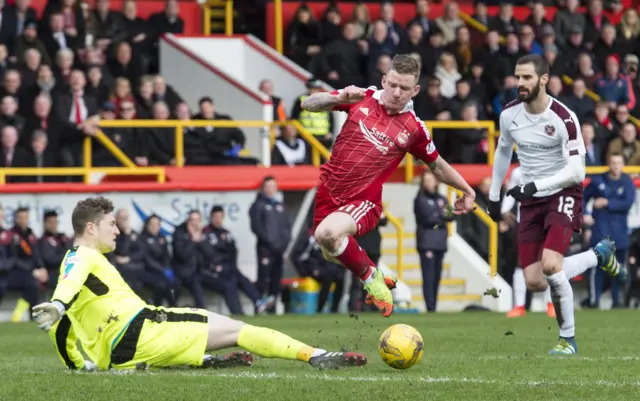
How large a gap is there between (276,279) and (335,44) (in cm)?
508

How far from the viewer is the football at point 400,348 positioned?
9.58 metres

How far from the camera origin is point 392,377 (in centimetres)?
912

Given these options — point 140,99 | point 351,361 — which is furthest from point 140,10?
point 351,361

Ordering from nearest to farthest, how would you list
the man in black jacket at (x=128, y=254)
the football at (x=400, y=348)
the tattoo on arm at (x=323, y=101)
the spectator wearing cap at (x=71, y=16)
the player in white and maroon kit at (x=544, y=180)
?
the football at (x=400, y=348) < the tattoo on arm at (x=323, y=101) < the player in white and maroon kit at (x=544, y=180) < the man in black jacket at (x=128, y=254) < the spectator wearing cap at (x=71, y=16)

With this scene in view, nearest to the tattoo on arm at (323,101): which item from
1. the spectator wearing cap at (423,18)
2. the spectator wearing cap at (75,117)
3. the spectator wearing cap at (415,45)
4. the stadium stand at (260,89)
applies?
the stadium stand at (260,89)

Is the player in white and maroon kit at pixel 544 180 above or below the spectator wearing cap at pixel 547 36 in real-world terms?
below

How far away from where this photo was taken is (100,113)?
64.3 ft

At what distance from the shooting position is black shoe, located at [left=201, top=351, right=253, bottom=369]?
967 centimetres

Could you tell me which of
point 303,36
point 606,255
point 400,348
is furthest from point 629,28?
A: point 400,348

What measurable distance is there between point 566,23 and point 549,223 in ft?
48.7

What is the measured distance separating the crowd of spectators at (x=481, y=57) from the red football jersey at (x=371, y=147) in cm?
1070

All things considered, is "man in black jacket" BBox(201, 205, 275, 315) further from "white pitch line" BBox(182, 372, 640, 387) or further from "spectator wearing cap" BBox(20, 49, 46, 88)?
"white pitch line" BBox(182, 372, 640, 387)

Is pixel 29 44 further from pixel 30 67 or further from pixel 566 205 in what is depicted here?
pixel 566 205

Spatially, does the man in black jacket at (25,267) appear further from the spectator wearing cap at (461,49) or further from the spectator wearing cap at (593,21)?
the spectator wearing cap at (593,21)
